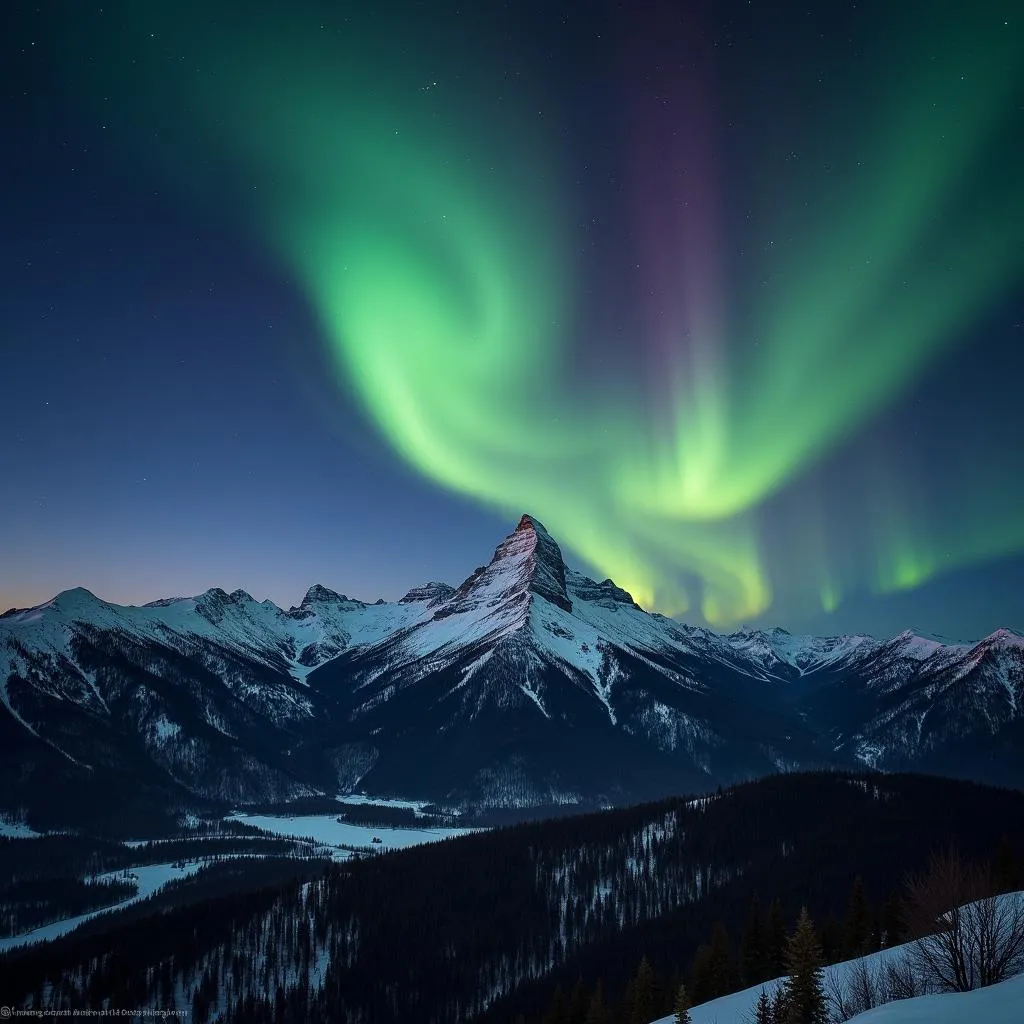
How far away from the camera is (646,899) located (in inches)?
7682

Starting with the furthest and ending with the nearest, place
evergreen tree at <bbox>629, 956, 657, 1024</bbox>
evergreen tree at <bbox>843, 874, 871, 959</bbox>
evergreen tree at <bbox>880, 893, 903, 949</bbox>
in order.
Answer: evergreen tree at <bbox>880, 893, 903, 949</bbox> → evergreen tree at <bbox>843, 874, 871, 959</bbox> → evergreen tree at <bbox>629, 956, 657, 1024</bbox>

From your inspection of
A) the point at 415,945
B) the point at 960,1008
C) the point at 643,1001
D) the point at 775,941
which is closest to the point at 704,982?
the point at 643,1001

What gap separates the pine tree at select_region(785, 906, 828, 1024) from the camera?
1826 inches

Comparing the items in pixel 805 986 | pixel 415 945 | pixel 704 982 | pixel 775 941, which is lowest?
pixel 704 982

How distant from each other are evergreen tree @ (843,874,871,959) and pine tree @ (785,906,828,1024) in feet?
130

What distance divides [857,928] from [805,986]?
52748 millimetres

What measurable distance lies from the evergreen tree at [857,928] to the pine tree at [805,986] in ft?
130

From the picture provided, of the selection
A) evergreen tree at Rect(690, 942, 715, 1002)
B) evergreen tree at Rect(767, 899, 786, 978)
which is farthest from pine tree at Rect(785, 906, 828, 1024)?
evergreen tree at Rect(767, 899, 786, 978)

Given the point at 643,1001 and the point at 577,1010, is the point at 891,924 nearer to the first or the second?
the point at 643,1001

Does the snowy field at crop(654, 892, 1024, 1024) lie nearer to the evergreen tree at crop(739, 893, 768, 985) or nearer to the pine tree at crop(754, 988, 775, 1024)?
the pine tree at crop(754, 988, 775, 1024)

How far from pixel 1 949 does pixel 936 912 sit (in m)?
241

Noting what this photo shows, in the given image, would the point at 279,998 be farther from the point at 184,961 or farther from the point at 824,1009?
the point at 824,1009

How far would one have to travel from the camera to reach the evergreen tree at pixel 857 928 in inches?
3327

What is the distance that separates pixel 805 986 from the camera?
156 ft
